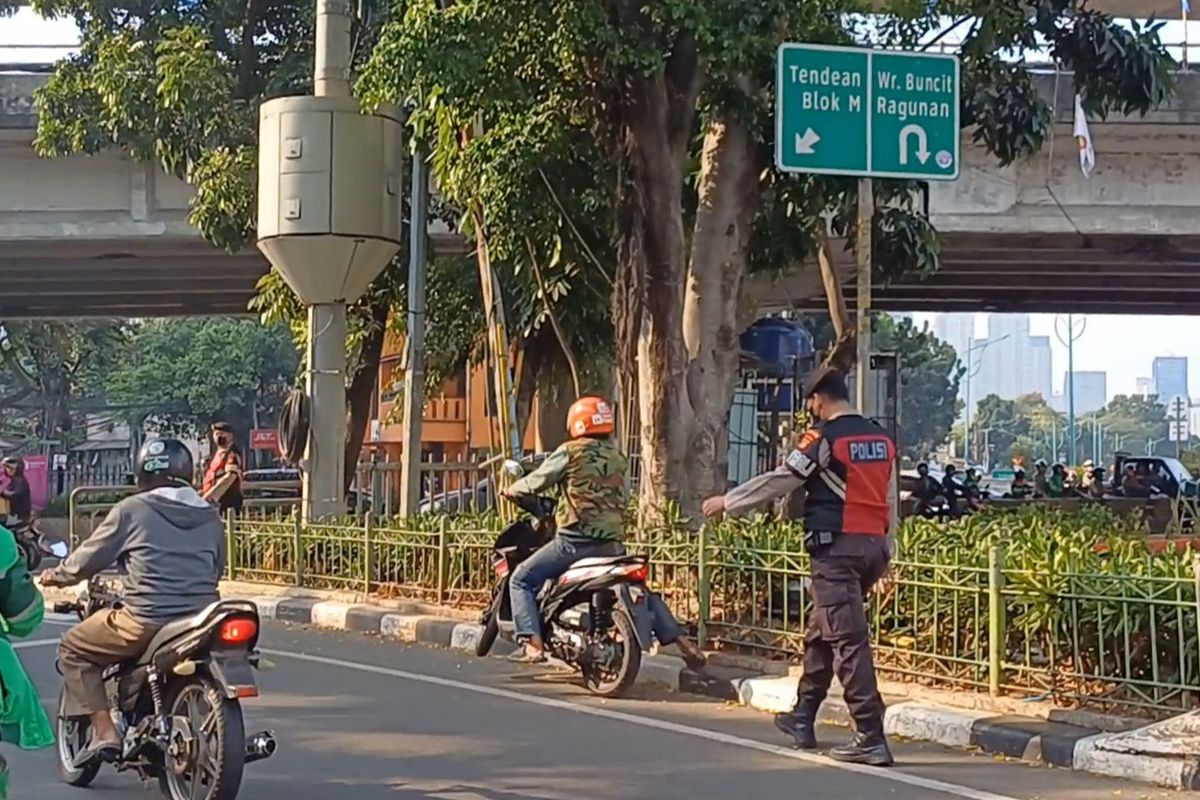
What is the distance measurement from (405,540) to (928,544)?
468cm

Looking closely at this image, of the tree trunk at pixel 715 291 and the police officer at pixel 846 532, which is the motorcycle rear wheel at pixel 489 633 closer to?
the tree trunk at pixel 715 291

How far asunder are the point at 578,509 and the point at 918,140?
2.76 metres

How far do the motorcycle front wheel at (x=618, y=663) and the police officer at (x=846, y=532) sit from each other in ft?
4.94

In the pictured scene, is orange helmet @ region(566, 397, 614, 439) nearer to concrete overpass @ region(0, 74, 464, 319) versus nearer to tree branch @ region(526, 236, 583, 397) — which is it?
tree branch @ region(526, 236, 583, 397)

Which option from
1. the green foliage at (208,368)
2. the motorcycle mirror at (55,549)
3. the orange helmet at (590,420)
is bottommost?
the motorcycle mirror at (55,549)

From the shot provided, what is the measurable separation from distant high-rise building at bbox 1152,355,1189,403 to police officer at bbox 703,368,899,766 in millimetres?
96879

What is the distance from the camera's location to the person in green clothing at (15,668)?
178 inches

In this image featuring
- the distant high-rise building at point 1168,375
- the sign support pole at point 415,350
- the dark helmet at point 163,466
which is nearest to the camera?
the dark helmet at point 163,466

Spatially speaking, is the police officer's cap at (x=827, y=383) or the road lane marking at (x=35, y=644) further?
the road lane marking at (x=35, y=644)

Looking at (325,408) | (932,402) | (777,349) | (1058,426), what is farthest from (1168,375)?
(325,408)

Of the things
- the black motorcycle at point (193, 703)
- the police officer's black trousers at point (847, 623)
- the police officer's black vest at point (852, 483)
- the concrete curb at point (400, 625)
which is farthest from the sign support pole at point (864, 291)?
the black motorcycle at point (193, 703)

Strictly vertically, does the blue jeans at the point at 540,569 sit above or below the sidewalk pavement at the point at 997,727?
above

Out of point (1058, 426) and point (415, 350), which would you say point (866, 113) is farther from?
point (1058, 426)

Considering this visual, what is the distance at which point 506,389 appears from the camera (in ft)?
44.5
